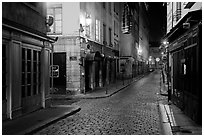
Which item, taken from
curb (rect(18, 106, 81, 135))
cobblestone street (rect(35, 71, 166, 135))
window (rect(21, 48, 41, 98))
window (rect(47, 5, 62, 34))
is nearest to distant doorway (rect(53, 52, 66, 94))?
window (rect(47, 5, 62, 34))

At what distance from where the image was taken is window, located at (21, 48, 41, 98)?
11.1 meters

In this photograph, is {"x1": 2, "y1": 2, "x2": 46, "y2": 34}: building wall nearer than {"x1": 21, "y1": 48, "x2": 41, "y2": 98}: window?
Yes

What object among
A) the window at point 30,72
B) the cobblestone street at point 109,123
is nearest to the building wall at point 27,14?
the window at point 30,72

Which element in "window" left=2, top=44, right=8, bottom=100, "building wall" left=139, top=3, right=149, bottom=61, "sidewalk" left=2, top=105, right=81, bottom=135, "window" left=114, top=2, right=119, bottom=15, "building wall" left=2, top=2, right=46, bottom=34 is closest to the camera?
"sidewalk" left=2, top=105, right=81, bottom=135

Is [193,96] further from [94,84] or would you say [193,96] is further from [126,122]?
[94,84]

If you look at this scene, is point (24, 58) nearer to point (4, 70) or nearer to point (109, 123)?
point (4, 70)

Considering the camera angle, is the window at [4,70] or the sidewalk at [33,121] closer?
the sidewalk at [33,121]

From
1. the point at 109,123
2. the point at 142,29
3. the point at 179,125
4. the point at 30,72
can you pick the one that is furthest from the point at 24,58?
the point at 142,29

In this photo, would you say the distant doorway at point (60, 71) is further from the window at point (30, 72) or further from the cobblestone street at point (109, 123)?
the cobblestone street at point (109, 123)

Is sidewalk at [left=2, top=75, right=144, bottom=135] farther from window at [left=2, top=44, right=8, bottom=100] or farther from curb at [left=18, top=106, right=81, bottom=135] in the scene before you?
window at [left=2, top=44, right=8, bottom=100]

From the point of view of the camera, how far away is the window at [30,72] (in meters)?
11.1

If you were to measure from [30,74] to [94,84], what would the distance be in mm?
13694

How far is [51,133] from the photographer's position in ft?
27.8

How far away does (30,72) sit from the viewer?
11641 mm
